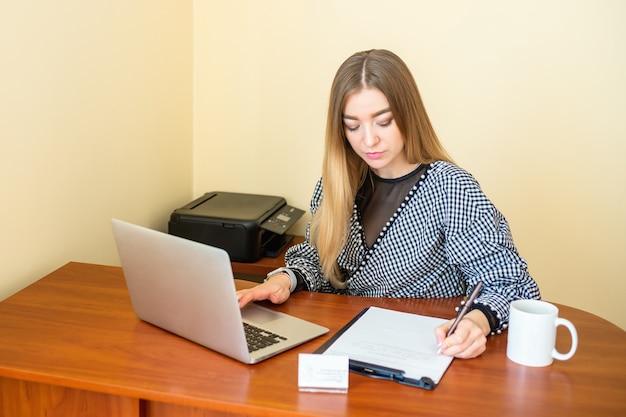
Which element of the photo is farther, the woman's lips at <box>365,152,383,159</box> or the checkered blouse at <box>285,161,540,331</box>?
the woman's lips at <box>365,152,383,159</box>

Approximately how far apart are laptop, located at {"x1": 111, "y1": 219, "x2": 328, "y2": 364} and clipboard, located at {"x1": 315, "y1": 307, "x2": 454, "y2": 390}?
0.08 meters

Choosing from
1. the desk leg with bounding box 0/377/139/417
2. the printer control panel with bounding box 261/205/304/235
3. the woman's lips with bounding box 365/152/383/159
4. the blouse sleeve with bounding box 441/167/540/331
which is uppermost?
the woman's lips with bounding box 365/152/383/159

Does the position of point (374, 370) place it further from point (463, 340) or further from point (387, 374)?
point (463, 340)

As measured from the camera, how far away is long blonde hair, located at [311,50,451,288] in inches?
66.4

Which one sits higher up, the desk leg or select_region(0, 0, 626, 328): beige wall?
select_region(0, 0, 626, 328): beige wall

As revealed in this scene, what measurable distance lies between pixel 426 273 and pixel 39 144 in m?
1.05

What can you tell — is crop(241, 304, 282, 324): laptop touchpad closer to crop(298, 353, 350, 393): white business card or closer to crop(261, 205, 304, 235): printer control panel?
crop(298, 353, 350, 393): white business card

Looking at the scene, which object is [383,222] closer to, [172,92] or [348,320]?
[348,320]

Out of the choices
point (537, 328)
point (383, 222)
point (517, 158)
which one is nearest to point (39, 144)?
point (383, 222)

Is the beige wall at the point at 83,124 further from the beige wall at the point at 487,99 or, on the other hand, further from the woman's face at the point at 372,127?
the woman's face at the point at 372,127

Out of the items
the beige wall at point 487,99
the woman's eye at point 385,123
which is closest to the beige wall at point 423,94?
the beige wall at point 487,99

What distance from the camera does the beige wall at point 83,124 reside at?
1688 millimetres

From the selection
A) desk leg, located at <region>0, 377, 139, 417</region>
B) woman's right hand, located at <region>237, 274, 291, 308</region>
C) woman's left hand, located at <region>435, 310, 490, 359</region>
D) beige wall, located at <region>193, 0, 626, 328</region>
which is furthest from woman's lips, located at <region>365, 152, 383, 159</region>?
beige wall, located at <region>193, 0, 626, 328</region>

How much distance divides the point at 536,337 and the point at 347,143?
75cm
